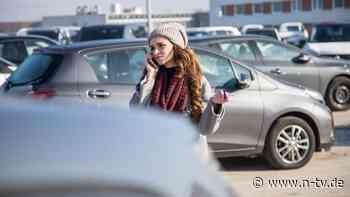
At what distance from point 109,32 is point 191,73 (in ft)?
86.9

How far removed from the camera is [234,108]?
28.2 ft

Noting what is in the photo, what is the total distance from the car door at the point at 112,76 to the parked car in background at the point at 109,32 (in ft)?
72.1

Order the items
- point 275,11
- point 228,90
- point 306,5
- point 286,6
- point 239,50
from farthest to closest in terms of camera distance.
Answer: point 275,11 < point 286,6 < point 306,5 < point 239,50 < point 228,90

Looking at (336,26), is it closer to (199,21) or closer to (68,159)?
(68,159)

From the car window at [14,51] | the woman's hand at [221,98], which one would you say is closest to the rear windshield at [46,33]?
the car window at [14,51]

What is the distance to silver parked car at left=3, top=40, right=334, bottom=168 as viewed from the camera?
327 inches

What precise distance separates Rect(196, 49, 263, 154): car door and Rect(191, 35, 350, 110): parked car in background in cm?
308

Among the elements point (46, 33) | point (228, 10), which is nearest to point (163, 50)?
point (46, 33)

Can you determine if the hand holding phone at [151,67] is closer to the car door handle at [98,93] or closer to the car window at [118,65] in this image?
the car door handle at [98,93]

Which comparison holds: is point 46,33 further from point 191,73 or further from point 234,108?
point 191,73

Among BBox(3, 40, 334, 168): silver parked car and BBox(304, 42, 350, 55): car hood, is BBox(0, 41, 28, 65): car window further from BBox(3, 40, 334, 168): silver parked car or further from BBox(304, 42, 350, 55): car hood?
BBox(3, 40, 334, 168): silver parked car

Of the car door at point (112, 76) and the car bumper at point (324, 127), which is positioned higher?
the car door at point (112, 76)

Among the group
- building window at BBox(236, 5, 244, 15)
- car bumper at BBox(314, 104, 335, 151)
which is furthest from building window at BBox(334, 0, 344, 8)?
car bumper at BBox(314, 104, 335, 151)

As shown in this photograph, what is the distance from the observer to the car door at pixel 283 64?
13.6 metres
